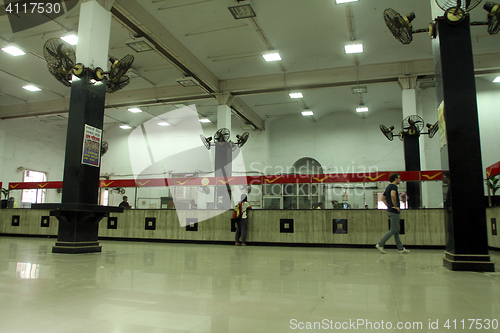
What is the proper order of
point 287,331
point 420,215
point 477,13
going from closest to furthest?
point 287,331 < point 420,215 < point 477,13

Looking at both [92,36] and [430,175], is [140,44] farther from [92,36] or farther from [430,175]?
[430,175]

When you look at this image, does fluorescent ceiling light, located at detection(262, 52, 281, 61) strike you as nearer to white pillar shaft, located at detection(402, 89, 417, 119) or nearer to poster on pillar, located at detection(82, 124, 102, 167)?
white pillar shaft, located at detection(402, 89, 417, 119)

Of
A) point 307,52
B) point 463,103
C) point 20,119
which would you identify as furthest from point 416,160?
point 20,119

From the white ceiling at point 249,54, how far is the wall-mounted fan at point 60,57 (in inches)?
79.8

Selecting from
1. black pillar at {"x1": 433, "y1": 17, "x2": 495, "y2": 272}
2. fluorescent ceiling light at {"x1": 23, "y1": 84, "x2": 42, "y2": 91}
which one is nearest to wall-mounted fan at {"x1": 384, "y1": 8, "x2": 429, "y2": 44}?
black pillar at {"x1": 433, "y1": 17, "x2": 495, "y2": 272}

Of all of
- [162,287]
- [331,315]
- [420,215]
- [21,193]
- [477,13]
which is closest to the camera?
[331,315]

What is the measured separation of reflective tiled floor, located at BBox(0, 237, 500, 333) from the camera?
2.16m

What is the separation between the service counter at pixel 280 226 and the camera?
8992mm

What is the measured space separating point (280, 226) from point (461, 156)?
5801 millimetres

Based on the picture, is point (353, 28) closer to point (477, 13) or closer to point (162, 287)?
point (477, 13)

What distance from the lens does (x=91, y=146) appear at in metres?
7.29

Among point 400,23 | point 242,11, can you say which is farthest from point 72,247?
point 242,11

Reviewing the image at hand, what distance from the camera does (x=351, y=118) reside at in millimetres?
20031

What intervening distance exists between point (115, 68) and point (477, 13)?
439 inches
